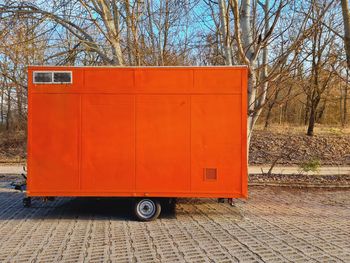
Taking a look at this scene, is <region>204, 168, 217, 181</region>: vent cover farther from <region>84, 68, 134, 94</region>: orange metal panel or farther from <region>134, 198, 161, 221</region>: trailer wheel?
<region>84, 68, 134, 94</region>: orange metal panel

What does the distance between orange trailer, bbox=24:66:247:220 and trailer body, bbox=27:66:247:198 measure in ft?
0.06

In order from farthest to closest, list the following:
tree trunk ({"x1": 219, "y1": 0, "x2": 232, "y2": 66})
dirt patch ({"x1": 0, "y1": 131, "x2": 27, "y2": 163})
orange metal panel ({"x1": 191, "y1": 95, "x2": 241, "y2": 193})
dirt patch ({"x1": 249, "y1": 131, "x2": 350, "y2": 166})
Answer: dirt patch ({"x1": 0, "y1": 131, "x2": 27, "y2": 163}) → dirt patch ({"x1": 249, "y1": 131, "x2": 350, "y2": 166}) → tree trunk ({"x1": 219, "y1": 0, "x2": 232, "y2": 66}) → orange metal panel ({"x1": 191, "y1": 95, "x2": 241, "y2": 193})

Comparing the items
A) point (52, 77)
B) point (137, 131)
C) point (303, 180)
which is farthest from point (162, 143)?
point (303, 180)

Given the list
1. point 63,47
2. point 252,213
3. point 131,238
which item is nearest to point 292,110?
point 63,47

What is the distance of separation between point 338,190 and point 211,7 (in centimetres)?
648

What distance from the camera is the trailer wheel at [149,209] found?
319 inches

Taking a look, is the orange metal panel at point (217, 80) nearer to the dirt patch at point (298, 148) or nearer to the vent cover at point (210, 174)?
the vent cover at point (210, 174)

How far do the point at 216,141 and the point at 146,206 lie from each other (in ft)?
6.00

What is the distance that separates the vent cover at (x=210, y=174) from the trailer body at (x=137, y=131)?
0.06ft

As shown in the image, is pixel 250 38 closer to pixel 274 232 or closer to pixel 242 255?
pixel 274 232

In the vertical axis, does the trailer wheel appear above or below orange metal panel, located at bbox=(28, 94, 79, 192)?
below

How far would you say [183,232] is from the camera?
7238mm

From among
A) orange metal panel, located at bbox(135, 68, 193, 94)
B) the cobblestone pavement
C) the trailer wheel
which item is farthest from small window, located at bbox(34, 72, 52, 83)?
the trailer wheel

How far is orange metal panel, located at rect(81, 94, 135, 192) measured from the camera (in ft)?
26.2
